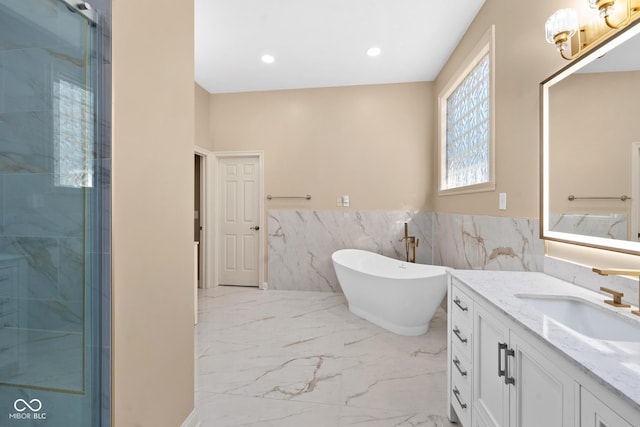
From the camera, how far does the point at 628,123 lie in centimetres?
111

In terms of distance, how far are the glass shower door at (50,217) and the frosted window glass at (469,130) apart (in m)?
2.59

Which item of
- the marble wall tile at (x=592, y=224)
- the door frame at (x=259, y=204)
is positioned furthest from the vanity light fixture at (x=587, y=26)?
the door frame at (x=259, y=204)

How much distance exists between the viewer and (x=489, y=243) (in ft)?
7.49

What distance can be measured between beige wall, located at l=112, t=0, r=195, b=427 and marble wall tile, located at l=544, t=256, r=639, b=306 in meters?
1.87

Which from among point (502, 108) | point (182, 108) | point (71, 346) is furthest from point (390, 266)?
point (71, 346)

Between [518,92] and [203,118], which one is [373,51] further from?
[203,118]

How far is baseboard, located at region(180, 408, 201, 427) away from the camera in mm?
1501

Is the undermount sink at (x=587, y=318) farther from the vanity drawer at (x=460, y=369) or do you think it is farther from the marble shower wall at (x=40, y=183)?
the marble shower wall at (x=40, y=183)

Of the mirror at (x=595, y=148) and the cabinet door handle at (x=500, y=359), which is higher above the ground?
the mirror at (x=595, y=148)

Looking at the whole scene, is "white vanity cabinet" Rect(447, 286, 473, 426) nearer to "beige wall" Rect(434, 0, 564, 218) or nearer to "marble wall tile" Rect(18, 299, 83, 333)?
"beige wall" Rect(434, 0, 564, 218)

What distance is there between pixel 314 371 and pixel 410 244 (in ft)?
7.01

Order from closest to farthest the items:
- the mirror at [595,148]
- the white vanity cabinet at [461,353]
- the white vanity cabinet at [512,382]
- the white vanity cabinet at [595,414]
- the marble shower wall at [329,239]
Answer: the white vanity cabinet at [595,414]
the white vanity cabinet at [512,382]
the mirror at [595,148]
the white vanity cabinet at [461,353]
the marble shower wall at [329,239]

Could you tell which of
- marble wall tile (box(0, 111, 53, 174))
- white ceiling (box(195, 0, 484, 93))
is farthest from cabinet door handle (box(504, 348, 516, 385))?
white ceiling (box(195, 0, 484, 93))

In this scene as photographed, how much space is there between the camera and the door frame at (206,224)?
4.30 meters
